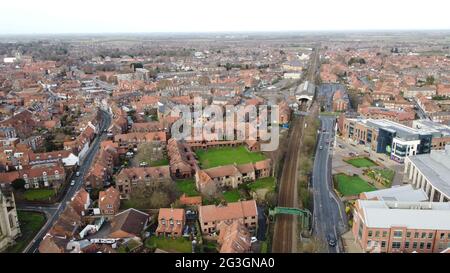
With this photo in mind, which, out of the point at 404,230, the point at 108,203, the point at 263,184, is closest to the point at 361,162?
the point at 263,184

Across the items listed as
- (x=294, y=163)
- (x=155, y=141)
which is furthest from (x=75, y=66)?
(x=294, y=163)

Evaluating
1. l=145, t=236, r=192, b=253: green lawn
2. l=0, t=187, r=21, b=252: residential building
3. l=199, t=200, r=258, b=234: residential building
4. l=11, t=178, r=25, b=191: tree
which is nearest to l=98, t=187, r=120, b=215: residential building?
l=145, t=236, r=192, b=253: green lawn

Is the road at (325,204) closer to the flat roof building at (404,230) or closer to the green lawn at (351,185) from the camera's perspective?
the green lawn at (351,185)

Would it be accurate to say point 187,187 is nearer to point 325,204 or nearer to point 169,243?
point 169,243

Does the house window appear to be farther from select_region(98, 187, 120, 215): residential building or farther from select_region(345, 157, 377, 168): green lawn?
A: select_region(98, 187, 120, 215): residential building

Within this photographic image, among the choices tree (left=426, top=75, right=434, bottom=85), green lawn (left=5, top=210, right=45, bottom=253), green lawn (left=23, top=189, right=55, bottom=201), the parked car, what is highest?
tree (left=426, top=75, right=434, bottom=85)

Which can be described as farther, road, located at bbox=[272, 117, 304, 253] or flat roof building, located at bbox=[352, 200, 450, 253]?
road, located at bbox=[272, 117, 304, 253]
